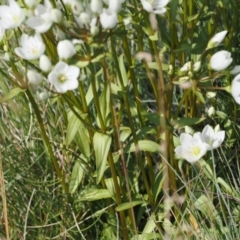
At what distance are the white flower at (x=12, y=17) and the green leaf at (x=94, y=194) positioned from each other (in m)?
0.80

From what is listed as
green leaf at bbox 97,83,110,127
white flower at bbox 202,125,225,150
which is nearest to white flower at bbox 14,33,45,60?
green leaf at bbox 97,83,110,127

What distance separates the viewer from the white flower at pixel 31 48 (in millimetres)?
1705

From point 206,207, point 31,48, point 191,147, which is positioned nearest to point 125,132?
point 191,147

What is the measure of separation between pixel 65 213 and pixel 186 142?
0.72 m

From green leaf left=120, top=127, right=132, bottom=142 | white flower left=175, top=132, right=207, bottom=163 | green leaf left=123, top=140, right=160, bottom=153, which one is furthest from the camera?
green leaf left=120, top=127, right=132, bottom=142

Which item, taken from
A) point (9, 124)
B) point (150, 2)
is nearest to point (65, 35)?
point (150, 2)

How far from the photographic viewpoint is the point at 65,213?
2420 millimetres

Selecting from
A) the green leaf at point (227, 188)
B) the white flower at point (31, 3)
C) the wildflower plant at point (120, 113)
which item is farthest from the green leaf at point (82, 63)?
the green leaf at point (227, 188)

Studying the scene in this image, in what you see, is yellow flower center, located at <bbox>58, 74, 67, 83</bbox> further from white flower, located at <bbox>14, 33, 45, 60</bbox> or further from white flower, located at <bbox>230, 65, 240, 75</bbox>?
white flower, located at <bbox>230, 65, 240, 75</bbox>

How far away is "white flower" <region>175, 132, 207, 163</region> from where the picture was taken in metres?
1.94

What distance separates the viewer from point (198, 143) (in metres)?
1.98

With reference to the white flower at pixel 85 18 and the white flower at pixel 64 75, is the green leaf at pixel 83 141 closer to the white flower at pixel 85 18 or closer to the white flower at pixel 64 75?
the white flower at pixel 64 75

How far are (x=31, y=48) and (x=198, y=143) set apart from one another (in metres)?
0.69

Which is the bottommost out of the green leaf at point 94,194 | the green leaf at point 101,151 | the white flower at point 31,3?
the green leaf at point 94,194
